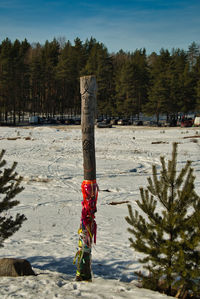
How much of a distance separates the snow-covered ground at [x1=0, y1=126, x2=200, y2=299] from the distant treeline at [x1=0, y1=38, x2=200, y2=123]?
124 feet

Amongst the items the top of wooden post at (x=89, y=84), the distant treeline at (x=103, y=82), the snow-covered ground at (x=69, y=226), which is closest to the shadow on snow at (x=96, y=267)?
the snow-covered ground at (x=69, y=226)

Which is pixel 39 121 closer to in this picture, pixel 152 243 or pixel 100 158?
pixel 100 158

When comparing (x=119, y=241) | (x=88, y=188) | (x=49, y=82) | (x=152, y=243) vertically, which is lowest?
(x=119, y=241)

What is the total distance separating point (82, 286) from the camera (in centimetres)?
518

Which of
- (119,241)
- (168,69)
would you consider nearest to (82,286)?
(119,241)

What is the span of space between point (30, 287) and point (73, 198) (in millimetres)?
7816

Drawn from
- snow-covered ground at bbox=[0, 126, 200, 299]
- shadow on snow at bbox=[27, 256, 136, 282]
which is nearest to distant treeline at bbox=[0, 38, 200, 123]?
snow-covered ground at bbox=[0, 126, 200, 299]

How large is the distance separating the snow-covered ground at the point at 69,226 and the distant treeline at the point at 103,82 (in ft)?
124

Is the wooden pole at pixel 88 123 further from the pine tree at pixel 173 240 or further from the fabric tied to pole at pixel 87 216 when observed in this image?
the pine tree at pixel 173 240

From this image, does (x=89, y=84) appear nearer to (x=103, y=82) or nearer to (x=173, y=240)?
(x=173, y=240)

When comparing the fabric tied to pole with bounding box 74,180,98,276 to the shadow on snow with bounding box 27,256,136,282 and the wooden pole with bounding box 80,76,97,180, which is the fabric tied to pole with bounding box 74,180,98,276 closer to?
the wooden pole with bounding box 80,76,97,180

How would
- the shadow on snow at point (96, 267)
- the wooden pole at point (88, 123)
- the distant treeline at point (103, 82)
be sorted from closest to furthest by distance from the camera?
1. the wooden pole at point (88, 123)
2. the shadow on snow at point (96, 267)
3. the distant treeline at point (103, 82)

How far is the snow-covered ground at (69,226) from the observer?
516 centimetres

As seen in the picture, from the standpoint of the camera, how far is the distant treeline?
57938 millimetres
